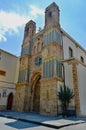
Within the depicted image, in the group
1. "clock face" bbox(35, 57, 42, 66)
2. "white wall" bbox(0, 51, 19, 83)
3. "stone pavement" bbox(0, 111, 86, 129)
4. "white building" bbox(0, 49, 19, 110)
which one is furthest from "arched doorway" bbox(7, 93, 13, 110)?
"stone pavement" bbox(0, 111, 86, 129)

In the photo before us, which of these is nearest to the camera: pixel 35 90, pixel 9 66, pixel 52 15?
pixel 35 90

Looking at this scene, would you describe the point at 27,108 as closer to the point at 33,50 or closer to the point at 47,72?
the point at 47,72

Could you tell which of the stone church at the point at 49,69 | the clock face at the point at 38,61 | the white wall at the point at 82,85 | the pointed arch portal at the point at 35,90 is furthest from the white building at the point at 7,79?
the white wall at the point at 82,85

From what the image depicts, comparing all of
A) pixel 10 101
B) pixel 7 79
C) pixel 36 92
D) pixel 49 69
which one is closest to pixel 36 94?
pixel 36 92

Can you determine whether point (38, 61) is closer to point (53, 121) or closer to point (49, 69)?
point (49, 69)

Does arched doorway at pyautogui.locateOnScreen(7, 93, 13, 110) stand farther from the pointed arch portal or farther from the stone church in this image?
the pointed arch portal

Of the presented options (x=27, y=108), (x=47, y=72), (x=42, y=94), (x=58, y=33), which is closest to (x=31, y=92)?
(x=27, y=108)

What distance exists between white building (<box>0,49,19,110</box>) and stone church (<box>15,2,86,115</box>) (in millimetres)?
1086

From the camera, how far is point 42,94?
1378 centimetres

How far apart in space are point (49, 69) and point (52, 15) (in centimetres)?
790

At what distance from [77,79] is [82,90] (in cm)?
131

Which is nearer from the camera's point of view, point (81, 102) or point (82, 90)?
point (81, 102)

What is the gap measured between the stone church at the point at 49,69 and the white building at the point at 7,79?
1086mm

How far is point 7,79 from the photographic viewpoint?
58.4ft
